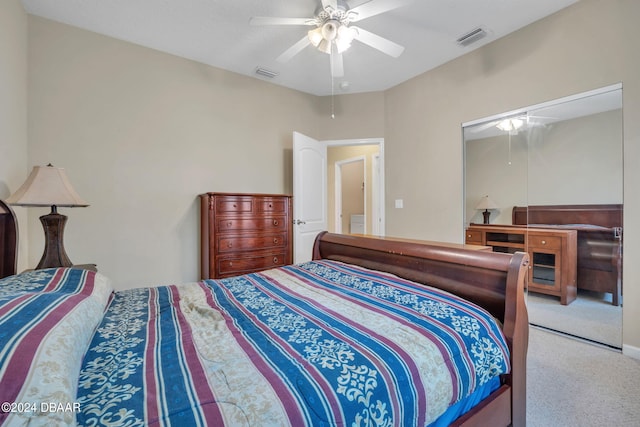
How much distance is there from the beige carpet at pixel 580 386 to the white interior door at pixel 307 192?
2487 millimetres

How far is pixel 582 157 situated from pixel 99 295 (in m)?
3.56

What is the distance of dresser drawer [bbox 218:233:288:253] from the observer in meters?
2.92

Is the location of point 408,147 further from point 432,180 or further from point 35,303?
point 35,303

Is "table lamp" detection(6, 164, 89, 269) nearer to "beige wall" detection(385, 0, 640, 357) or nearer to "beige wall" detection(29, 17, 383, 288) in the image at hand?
"beige wall" detection(29, 17, 383, 288)

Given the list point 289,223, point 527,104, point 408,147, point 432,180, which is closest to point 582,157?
point 527,104

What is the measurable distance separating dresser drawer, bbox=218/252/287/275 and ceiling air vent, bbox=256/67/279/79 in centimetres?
218

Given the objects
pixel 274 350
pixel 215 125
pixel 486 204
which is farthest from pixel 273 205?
pixel 274 350

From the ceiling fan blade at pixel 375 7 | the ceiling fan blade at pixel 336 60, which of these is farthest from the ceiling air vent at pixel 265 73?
the ceiling fan blade at pixel 375 7

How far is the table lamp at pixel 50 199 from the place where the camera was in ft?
5.91

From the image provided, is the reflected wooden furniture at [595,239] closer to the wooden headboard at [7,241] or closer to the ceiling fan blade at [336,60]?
the ceiling fan blade at [336,60]

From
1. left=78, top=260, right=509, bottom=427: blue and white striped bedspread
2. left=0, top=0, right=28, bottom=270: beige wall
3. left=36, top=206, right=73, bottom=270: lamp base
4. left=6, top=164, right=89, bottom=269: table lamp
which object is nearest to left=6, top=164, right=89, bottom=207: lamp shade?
left=6, top=164, right=89, bottom=269: table lamp

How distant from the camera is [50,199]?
185 cm

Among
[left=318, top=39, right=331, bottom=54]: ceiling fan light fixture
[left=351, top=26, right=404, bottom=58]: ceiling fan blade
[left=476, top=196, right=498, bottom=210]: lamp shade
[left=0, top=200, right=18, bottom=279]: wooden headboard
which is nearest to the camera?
[left=0, top=200, right=18, bottom=279]: wooden headboard

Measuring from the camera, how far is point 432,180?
11.6 ft
